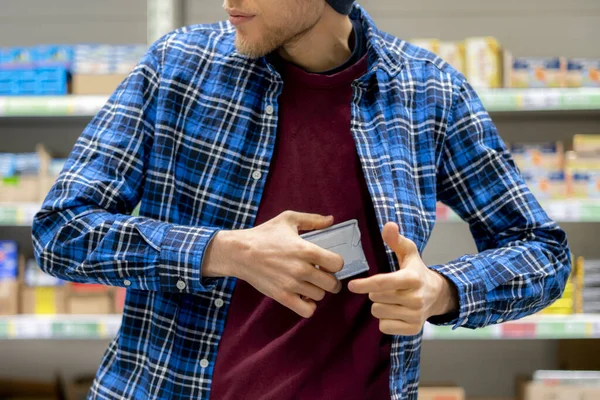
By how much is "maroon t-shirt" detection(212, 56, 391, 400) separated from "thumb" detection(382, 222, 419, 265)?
154 millimetres

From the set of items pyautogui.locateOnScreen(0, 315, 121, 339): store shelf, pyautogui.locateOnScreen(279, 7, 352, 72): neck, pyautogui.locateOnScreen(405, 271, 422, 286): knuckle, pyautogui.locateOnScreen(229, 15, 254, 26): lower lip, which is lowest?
pyautogui.locateOnScreen(0, 315, 121, 339): store shelf

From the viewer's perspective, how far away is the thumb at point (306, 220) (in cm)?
92

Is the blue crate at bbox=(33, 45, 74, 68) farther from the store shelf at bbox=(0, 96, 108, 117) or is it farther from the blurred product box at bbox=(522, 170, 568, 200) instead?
the blurred product box at bbox=(522, 170, 568, 200)

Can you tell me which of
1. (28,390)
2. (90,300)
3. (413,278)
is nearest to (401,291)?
(413,278)

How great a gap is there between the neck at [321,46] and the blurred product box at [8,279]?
65.7 inches

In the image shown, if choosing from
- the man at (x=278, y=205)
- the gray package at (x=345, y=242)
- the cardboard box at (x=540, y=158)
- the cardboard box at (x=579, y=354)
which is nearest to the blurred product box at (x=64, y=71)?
the man at (x=278, y=205)

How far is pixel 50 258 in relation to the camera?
1011mm

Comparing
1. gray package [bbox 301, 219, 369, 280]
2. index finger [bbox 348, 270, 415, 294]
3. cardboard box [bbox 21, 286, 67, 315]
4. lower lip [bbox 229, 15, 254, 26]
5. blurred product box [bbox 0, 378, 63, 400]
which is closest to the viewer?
index finger [bbox 348, 270, 415, 294]

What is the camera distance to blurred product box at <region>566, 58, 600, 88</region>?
2.40 metres

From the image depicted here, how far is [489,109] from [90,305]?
1553 millimetres

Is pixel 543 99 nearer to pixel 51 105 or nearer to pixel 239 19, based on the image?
pixel 239 19

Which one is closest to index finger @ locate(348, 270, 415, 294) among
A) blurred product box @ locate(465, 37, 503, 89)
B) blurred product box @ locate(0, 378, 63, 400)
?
blurred product box @ locate(465, 37, 503, 89)

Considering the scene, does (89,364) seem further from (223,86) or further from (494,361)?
(223,86)

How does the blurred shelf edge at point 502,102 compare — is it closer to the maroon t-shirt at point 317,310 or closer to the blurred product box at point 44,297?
the blurred product box at point 44,297
